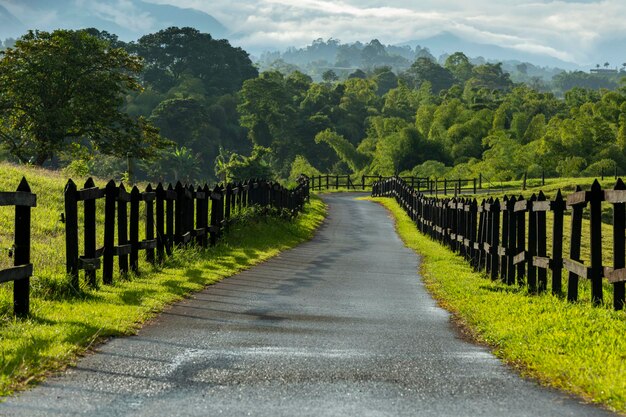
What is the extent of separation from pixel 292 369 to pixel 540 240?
736 centimetres

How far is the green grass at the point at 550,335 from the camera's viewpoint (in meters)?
6.72

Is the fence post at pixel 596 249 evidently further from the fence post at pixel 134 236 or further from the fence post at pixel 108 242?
the fence post at pixel 134 236

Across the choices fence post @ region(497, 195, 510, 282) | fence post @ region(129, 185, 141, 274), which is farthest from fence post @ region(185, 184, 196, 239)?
fence post @ region(497, 195, 510, 282)

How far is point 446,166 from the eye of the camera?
108 meters

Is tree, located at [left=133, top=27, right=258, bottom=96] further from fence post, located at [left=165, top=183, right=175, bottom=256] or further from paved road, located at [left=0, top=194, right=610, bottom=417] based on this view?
paved road, located at [left=0, top=194, right=610, bottom=417]

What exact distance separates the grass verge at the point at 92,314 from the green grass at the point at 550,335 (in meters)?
4.25

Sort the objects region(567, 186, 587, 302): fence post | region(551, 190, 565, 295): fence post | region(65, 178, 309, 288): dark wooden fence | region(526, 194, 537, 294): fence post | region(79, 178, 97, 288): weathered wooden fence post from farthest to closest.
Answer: region(526, 194, 537, 294): fence post → region(551, 190, 565, 295): fence post → region(79, 178, 97, 288): weathered wooden fence post → region(65, 178, 309, 288): dark wooden fence → region(567, 186, 587, 302): fence post

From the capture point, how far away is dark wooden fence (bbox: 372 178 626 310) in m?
10.0

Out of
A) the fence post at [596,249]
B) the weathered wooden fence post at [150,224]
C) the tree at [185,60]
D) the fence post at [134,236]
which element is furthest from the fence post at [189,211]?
the tree at [185,60]

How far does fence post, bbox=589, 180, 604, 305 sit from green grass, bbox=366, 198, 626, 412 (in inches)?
9.3

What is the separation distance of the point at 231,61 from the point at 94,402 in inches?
5983

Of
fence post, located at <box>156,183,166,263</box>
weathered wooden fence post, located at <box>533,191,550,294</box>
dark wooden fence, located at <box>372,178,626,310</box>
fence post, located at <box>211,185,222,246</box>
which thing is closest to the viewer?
dark wooden fence, located at <box>372,178,626,310</box>

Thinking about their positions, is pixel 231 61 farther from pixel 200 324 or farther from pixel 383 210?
pixel 200 324

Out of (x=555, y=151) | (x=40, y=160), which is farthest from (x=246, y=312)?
(x=555, y=151)
